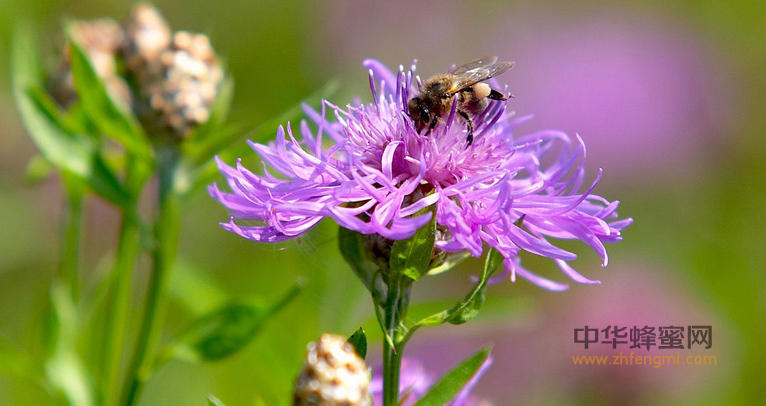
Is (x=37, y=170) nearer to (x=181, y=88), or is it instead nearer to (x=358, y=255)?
(x=181, y=88)

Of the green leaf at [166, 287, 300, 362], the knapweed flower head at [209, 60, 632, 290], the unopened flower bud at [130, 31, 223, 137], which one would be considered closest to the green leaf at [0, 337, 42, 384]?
the green leaf at [166, 287, 300, 362]

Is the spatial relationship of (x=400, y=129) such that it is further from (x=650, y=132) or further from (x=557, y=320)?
(x=650, y=132)

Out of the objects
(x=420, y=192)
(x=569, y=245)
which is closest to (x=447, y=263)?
(x=420, y=192)

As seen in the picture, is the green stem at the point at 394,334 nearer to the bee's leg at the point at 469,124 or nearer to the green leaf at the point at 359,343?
the green leaf at the point at 359,343

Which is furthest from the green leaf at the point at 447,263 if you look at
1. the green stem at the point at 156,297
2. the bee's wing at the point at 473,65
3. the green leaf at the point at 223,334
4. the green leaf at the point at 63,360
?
the green leaf at the point at 63,360

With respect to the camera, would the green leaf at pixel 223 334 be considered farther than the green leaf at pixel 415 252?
Yes

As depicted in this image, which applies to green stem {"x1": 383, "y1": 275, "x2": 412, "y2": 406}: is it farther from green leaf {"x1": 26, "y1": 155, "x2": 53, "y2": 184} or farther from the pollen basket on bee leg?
green leaf {"x1": 26, "y1": 155, "x2": 53, "y2": 184}
